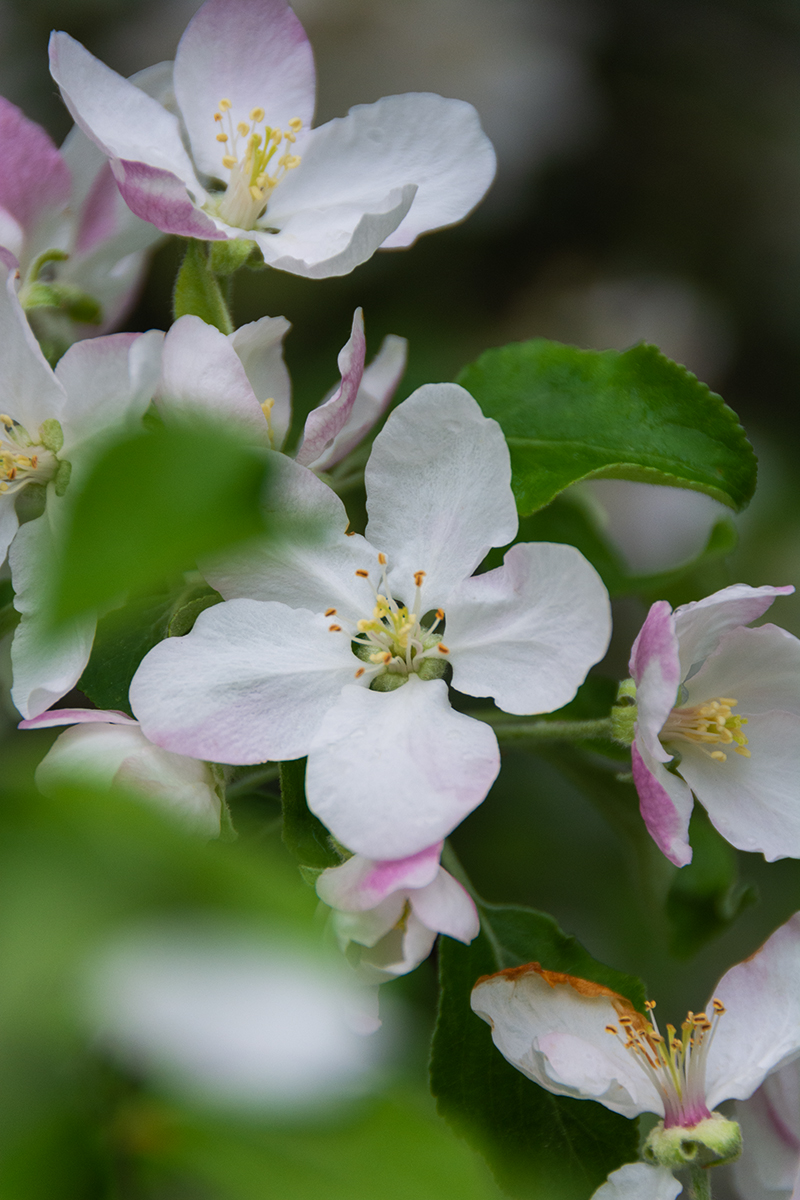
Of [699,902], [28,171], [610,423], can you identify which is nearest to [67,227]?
[28,171]

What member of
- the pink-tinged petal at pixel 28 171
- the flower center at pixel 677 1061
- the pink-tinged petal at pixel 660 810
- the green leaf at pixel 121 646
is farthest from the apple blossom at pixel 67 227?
the flower center at pixel 677 1061

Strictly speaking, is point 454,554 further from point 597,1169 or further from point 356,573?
point 597,1169

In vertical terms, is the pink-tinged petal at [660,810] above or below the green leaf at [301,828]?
above

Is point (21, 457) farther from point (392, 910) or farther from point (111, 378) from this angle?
point (392, 910)

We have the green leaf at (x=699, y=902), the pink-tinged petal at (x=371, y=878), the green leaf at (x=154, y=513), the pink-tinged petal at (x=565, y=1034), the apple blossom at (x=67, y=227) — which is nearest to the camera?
the green leaf at (x=154, y=513)

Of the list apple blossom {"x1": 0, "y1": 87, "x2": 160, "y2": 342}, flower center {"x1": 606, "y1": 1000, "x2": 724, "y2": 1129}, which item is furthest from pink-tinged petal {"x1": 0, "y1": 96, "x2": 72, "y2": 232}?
flower center {"x1": 606, "y1": 1000, "x2": 724, "y2": 1129}

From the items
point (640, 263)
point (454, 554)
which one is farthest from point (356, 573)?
point (640, 263)

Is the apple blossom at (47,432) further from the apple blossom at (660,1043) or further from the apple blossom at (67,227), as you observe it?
the apple blossom at (660,1043)
